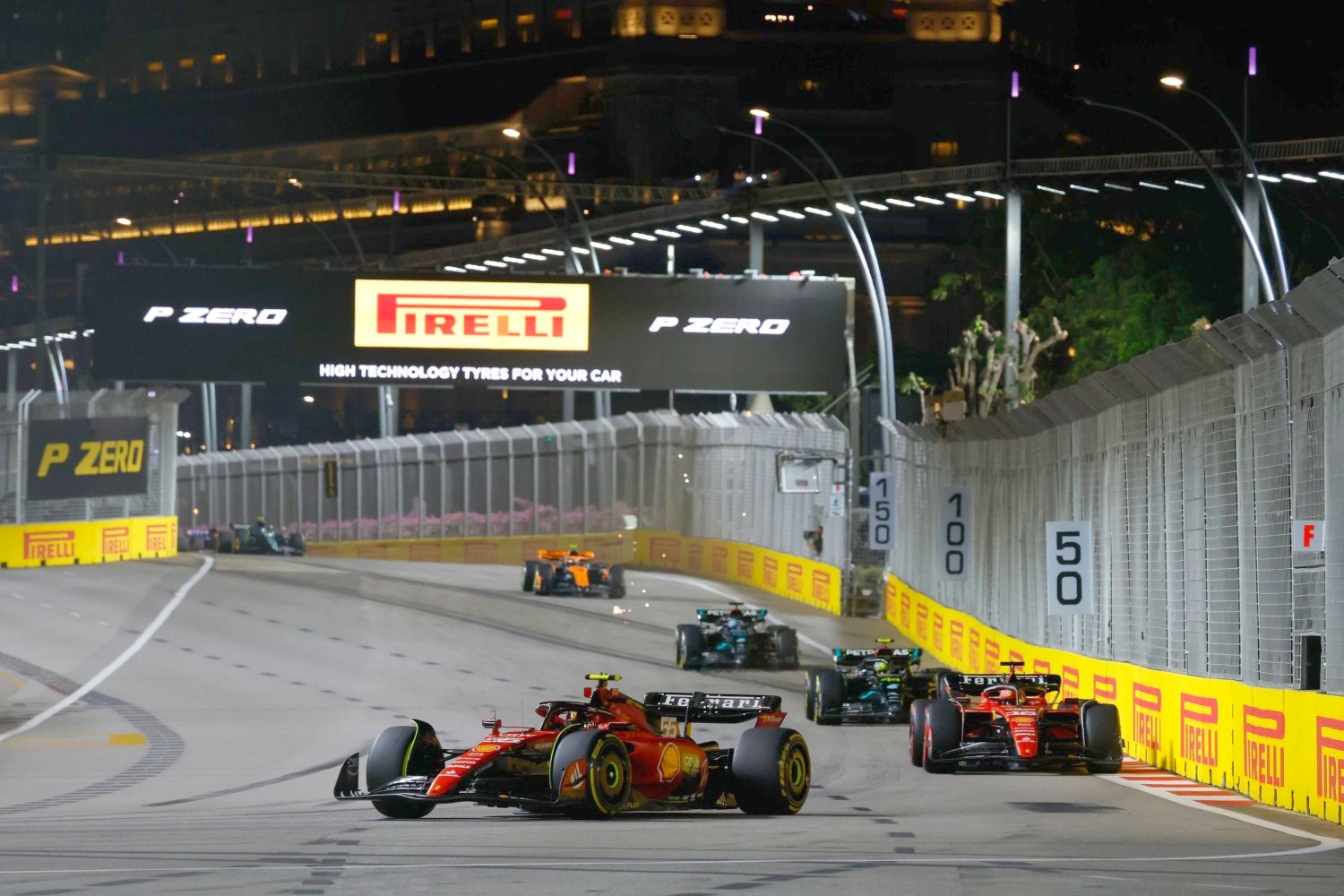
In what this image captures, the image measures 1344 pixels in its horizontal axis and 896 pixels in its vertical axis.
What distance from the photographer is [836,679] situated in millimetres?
23078

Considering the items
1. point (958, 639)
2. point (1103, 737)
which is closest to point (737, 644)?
point (958, 639)

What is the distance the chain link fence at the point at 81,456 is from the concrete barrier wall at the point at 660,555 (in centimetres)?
875

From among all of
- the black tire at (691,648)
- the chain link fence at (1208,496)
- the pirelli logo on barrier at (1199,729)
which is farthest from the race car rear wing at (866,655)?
the black tire at (691,648)

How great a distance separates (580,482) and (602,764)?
137ft

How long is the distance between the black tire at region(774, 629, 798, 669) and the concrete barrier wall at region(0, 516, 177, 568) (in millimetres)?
20767

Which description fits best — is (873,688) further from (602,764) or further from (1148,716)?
(602,764)

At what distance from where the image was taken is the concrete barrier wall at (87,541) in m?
43.7

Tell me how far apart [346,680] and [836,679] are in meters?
8.06

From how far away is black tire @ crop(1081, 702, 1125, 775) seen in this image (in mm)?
17969

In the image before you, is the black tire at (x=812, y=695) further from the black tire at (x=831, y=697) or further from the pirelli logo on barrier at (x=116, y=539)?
the pirelli logo on barrier at (x=116, y=539)

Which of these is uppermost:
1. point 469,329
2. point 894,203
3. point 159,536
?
point 894,203

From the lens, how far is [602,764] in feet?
45.5

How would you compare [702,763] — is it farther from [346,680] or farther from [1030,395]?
[1030,395]

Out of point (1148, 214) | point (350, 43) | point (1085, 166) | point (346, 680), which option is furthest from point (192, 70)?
point (346, 680)
